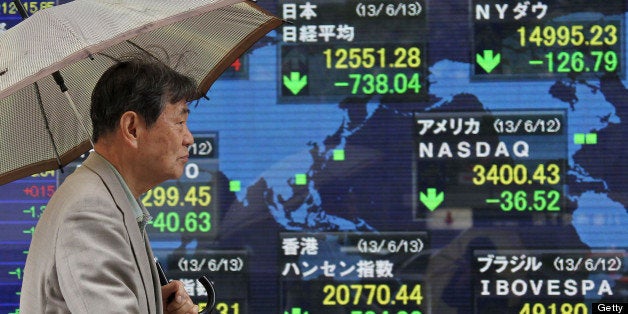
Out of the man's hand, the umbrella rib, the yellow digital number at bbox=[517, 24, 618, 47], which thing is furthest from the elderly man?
the yellow digital number at bbox=[517, 24, 618, 47]

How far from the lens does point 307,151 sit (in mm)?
4699

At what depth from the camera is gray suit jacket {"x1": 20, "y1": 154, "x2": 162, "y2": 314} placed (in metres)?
1.94

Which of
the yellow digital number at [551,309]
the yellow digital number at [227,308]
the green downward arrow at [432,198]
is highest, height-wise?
the green downward arrow at [432,198]

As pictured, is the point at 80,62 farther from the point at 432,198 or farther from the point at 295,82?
the point at 432,198

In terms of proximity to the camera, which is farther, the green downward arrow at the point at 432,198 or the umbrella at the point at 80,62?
the green downward arrow at the point at 432,198

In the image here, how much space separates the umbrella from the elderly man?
0.56 feet

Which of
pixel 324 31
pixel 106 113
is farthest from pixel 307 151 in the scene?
pixel 106 113

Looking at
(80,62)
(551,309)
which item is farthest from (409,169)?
(80,62)

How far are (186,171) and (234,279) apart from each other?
0.50 m

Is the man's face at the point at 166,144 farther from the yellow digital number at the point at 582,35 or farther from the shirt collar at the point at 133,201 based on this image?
the yellow digital number at the point at 582,35

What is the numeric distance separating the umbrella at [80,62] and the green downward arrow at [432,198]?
1882 millimetres

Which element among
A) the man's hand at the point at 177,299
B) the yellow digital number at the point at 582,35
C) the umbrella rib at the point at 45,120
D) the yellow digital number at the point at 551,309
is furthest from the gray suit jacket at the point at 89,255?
the yellow digital number at the point at 582,35

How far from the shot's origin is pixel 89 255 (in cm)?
194

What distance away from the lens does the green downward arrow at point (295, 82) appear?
473 cm
